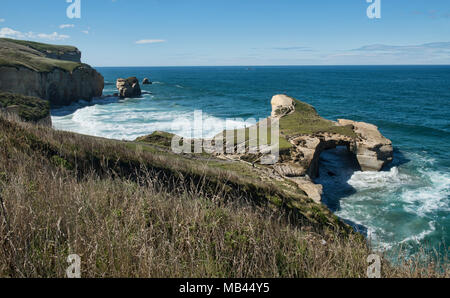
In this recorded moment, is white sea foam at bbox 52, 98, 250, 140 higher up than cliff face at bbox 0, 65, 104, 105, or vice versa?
cliff face at bbox 0, 65, 104, 105

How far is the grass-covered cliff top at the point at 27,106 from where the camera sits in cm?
2546

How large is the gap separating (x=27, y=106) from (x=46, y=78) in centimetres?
2800

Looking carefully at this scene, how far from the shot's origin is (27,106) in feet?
92.1

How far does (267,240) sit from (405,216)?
60.6 feet

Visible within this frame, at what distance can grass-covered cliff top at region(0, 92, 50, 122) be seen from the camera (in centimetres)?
2546

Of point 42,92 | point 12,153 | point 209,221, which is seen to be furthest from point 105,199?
point 42,92

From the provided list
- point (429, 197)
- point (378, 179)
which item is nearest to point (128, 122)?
point (378, 179)

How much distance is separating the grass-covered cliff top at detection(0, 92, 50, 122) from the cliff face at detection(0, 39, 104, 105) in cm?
1690


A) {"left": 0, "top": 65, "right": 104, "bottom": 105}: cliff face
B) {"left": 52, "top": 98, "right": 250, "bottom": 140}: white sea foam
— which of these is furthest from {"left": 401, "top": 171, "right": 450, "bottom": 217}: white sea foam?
{"left": 0, "top": 65, "right": 104, "bottom": 105}: cliff face

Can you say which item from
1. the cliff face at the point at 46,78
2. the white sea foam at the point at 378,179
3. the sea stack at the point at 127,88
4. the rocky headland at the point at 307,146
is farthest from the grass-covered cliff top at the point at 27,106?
the sea stack at the point at 127,88

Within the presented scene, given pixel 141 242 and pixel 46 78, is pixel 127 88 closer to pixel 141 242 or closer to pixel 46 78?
pixel 46 78

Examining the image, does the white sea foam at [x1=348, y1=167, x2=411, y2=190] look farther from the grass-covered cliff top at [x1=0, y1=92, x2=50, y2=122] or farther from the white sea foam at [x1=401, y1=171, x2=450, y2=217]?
the grass-covered cliff top at [x1=0, y1=92, x2=50, y2=122]

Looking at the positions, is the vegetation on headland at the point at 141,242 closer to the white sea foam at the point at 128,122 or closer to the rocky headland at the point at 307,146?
the rocky headland at the point at 307,146
